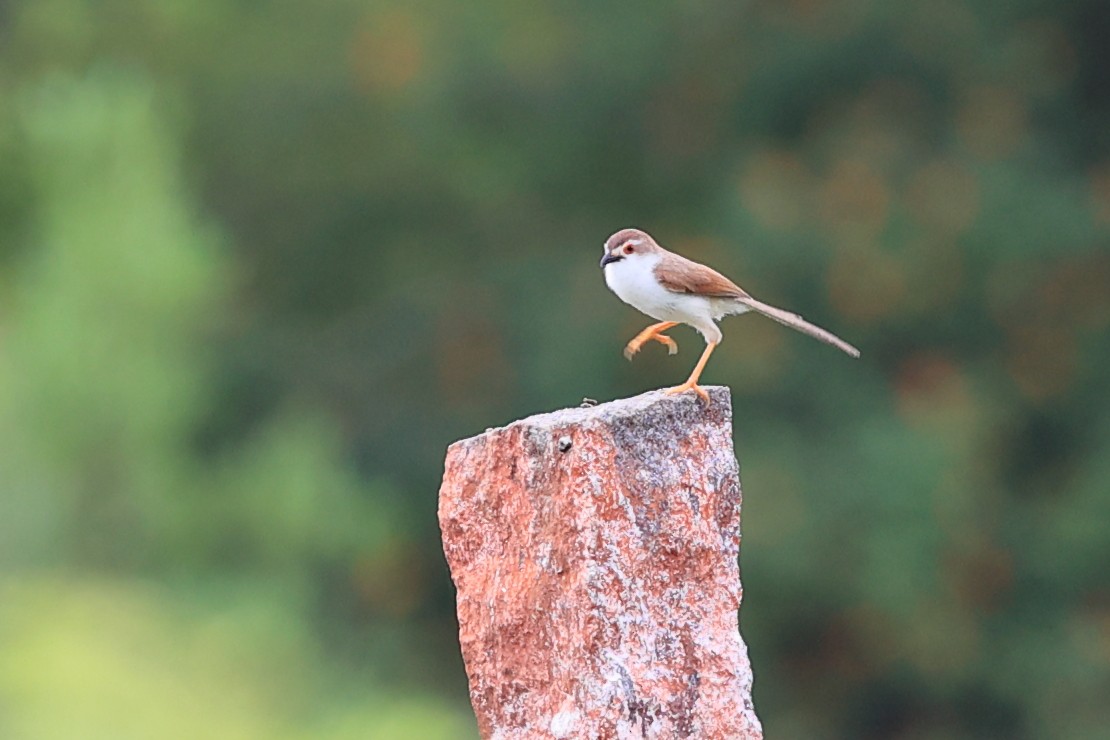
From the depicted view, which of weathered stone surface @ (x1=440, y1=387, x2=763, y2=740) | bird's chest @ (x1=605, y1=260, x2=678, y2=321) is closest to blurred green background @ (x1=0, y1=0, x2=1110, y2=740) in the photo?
bird's chest @ (x1=605, y1=260, x2=678, y2=321)

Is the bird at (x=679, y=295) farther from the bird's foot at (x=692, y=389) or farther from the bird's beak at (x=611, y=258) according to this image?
the bird's foot at (x=692, y=389)

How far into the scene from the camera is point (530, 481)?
475 cm

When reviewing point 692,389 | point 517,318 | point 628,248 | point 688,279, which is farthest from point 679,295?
point 517,318

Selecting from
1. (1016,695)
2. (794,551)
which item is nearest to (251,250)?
(794,551)

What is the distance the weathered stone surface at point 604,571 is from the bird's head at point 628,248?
1.67 m

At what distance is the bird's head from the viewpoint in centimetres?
661

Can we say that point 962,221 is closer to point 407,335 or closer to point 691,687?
point 407,335

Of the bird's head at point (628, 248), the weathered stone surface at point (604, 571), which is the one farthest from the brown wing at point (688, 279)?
the weathered stone surface at point (604, 571)

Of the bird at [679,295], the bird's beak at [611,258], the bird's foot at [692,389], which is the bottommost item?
the bird's foot at [692,389]

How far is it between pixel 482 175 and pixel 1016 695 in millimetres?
7403

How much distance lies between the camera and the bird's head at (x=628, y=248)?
661cm

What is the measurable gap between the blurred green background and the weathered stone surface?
8.43 m

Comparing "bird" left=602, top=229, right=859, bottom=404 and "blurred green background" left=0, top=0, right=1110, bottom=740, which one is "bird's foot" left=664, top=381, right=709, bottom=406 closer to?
"bird" left=602, top=229, right=859, bottom=404

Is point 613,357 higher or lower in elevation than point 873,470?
higher
